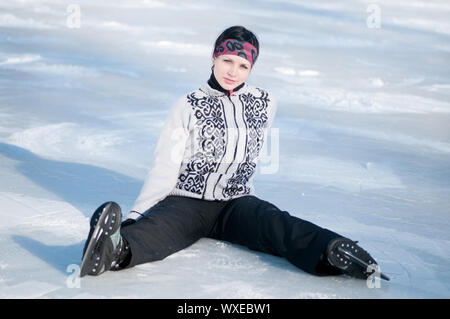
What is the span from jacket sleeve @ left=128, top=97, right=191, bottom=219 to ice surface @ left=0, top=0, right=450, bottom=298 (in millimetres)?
234

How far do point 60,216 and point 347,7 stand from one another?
9.16m

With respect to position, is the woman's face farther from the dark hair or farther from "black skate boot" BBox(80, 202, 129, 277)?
Answer: "black skate boot" BBox(80, 202, 129, 277)

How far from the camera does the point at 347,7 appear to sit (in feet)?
36.0

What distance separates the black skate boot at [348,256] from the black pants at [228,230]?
4 cm

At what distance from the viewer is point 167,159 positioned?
7.87ft

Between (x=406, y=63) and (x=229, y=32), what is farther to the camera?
(x=406, y=63)

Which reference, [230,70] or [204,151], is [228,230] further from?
[230,70]

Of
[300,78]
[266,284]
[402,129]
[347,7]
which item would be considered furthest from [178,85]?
[347,7]

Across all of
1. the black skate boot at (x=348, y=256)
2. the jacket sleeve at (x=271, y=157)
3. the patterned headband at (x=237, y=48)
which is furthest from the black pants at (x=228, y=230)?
the jacket sleeve at (x=271, y=157)

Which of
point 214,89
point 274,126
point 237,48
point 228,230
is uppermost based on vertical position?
point 237,48

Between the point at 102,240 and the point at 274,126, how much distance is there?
301 centimetres

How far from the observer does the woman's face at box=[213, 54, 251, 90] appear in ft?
8.25

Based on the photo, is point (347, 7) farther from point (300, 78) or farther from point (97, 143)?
point (97, 143)

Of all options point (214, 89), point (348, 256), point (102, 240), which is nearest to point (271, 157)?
point (214, 89)
